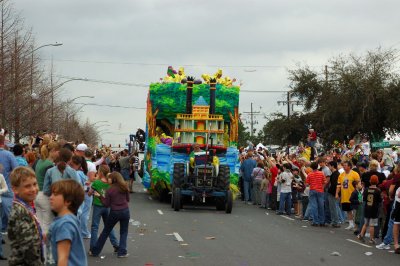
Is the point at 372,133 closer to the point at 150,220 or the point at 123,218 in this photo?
the point at 150,220

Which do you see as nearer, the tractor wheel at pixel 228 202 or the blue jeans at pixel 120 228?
the blue jeans at pixel 120 228

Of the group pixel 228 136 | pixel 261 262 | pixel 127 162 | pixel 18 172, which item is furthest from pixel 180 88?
pixel 18 172

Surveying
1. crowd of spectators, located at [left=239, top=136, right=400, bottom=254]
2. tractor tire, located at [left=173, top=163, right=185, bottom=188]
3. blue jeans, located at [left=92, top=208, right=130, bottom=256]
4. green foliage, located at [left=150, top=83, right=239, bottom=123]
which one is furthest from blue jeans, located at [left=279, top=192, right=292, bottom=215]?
blue jeans, located at [left=92, top=208, right=130, bottom=256]

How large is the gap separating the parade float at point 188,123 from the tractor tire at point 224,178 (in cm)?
110

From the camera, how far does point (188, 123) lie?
2586 cm

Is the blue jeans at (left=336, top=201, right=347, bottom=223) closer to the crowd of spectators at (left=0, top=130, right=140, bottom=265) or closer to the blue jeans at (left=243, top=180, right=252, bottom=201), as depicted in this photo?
the blue jeans at (left=243, top=180, right=252, bottom=201)

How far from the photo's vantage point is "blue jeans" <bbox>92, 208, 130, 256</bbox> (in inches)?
496

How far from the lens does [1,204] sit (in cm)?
1234

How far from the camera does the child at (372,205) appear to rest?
16281mm

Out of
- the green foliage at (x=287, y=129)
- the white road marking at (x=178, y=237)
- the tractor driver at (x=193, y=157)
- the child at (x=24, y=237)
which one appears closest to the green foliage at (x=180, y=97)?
the tractor driver at (x=193, y=157)

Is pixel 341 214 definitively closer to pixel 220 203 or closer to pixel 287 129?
pixel 220 203

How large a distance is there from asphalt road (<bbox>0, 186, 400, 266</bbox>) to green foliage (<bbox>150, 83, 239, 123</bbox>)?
191 inches

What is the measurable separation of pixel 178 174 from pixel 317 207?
4.82 m

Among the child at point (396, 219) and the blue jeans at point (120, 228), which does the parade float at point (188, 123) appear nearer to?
the child at point (396, 219)
